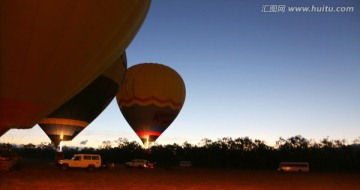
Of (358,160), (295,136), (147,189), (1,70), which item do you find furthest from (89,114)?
(295,136)

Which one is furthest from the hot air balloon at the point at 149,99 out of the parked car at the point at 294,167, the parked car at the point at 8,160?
the parked car at the point at 294,167

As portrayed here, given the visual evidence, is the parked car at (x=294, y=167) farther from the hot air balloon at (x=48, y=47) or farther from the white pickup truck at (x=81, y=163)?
the hot air balloon at (x=48, y=47)

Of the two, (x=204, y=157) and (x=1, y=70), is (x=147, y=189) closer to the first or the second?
(x=1, y=70)

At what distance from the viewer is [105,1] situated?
42.1ft

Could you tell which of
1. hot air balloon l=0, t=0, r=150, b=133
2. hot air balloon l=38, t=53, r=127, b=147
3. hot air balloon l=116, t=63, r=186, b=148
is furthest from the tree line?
hot air balloon l=0, t=0, r=150, b=133

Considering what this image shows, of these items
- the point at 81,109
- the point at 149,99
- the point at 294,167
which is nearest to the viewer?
the point at 81,109

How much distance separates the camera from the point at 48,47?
1228 cm

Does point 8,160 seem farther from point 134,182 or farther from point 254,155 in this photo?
point 254,155

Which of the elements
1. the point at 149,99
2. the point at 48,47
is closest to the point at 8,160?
the point at 48,47

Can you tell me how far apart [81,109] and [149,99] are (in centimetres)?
1057

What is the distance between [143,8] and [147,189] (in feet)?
25.4

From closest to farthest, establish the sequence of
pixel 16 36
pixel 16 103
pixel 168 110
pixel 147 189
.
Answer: pixel 16 36, pixel 16 103, pixel 147 189, pixel 168 110

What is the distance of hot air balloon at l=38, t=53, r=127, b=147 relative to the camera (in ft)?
91.0

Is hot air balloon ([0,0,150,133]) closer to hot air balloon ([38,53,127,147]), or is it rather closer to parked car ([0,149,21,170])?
parked car ([0,149,21,170])
